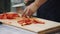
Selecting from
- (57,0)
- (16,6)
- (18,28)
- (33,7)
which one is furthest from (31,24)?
(16,6)

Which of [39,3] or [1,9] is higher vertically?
[39,3]

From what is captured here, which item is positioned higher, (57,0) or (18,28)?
(57,0)

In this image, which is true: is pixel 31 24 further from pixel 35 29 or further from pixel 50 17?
pixel 50 17

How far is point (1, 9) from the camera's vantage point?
5.37 ft

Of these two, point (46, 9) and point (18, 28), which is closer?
point (18, 28)

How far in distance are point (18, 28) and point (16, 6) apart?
763mm

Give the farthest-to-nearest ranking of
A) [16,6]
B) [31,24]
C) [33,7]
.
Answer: [16,6] → [33,7] → [31,24]

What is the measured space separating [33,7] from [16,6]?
54 centimetres

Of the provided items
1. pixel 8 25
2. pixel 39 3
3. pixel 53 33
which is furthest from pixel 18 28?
pixel 39 3

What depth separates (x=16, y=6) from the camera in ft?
5.36

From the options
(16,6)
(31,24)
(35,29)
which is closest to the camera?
(35,29)

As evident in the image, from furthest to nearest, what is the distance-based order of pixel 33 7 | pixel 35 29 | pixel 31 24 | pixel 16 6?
pixel 16 6 → pixel 33 7 → pixel 31 24 → pixel 35 29

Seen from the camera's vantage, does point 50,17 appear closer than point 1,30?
No

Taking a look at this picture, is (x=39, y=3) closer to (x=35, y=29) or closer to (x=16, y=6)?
(x=35, y=29)
